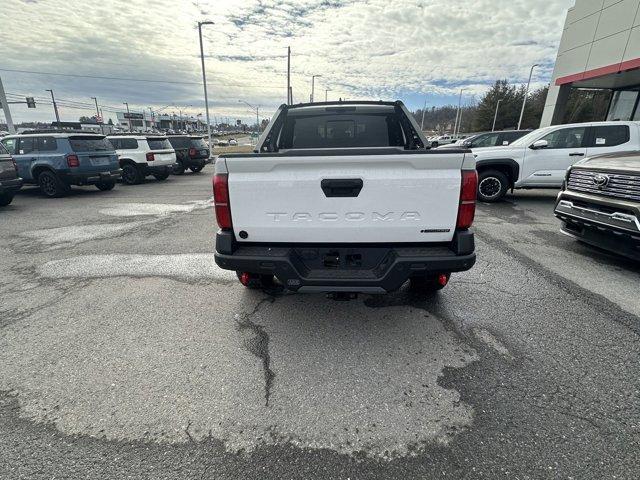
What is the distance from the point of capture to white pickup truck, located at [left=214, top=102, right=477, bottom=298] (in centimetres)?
241

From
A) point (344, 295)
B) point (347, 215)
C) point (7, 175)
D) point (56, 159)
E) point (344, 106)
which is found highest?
point (344, 106)

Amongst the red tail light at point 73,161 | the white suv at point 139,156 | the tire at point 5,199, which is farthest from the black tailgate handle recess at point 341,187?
the white suv at point 139,156

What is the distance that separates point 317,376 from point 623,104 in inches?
971

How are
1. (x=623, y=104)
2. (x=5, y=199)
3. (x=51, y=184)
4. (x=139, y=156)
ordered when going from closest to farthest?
(x=5, y=199) → (x=51, y=184) → (x=139, y=156) → (x=623, y=104)

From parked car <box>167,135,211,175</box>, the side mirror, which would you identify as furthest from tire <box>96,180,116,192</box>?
the side mirror

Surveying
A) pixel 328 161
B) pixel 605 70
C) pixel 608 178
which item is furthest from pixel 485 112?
pixel 328 161

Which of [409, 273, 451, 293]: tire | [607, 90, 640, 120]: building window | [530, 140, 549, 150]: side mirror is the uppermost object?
[607, 90, 640, 120]: building window

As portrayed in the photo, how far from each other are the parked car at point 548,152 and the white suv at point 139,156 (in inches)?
468

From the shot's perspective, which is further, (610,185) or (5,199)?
(5,199)

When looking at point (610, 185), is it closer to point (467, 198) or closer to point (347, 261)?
point (467, 198)

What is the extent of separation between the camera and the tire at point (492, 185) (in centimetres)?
823

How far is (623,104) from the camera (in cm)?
1802

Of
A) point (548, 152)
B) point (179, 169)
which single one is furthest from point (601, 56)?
point (179, 169)

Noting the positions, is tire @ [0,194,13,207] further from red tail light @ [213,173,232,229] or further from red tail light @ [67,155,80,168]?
red tail light @ [213,173,232,229]
